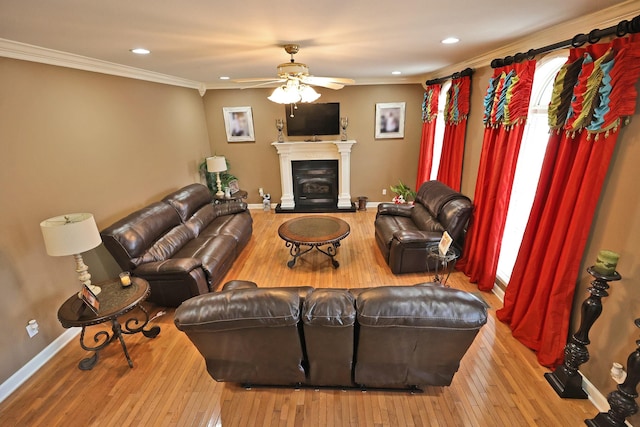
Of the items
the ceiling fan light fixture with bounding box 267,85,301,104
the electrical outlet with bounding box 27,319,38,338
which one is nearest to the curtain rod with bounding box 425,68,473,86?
the ceiling fan light fixture with bounding box 267,85,301,104

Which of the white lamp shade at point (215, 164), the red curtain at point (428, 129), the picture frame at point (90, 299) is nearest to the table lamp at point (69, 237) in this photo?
the picture frame at point (90, 299)

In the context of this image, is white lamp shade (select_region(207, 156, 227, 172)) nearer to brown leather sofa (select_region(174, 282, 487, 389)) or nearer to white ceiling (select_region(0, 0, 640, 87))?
white ceiling (select_region(0, 0, 640, 87))

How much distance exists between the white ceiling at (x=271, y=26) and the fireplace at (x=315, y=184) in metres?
3.10

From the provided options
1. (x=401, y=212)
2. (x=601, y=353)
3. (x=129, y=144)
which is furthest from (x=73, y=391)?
(x=401, y=212)

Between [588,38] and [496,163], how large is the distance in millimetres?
1329

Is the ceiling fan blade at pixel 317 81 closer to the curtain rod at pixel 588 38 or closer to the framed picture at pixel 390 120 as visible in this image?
the curtain rod at pixel 588 38

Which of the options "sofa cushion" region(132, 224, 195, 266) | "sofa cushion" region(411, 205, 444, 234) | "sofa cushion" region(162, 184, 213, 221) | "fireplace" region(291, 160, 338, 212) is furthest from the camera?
"fireplace" region(291, 160, 338, 212)

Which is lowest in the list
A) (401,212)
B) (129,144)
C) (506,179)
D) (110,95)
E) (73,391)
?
(73,391)

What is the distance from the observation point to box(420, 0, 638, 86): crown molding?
1.79 m

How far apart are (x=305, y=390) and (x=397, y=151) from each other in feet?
16.9

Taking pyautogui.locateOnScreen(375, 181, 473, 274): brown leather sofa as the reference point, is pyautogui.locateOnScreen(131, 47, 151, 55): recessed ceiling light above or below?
above

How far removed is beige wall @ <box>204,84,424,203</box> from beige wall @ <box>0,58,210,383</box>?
2.06m

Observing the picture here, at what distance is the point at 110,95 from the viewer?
3.58 metres

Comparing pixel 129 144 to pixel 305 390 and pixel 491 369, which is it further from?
pixel 491 369
